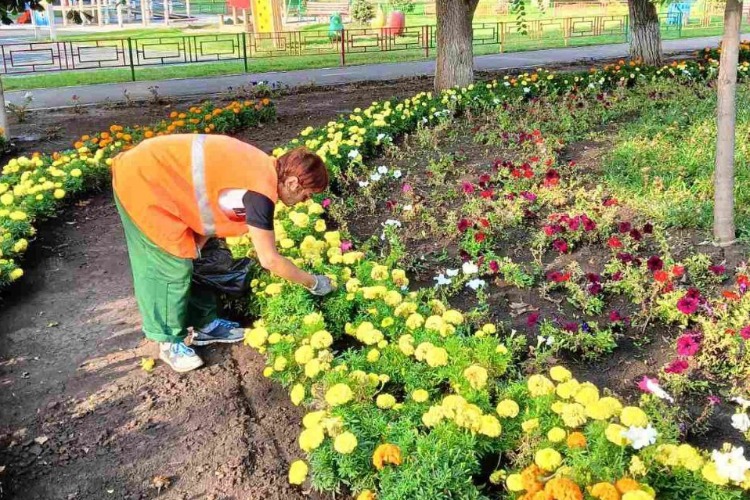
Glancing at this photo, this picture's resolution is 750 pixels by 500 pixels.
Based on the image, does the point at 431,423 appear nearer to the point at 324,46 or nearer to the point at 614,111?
the point at 614,111

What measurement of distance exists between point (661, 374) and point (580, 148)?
3.86 meters

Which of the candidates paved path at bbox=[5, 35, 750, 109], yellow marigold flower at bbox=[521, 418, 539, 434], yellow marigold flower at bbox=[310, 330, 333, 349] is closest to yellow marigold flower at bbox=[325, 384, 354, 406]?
yellow marigold flower at bbox=[310, 330, 333, 349]

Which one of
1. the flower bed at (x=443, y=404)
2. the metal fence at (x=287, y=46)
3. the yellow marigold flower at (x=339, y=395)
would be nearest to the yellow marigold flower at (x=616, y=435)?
the flower bed at (x=443, y=404)

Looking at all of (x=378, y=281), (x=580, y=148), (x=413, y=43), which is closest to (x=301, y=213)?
(x=378, y=281)

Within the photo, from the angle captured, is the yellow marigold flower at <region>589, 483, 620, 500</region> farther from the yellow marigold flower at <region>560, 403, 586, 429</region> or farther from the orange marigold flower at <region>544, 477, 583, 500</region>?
the yellow marigold flower at <region>560, 403, 586, 429</region>

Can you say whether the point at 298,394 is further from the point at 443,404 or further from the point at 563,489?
A: the point at 563,489

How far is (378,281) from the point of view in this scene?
363 centimetres

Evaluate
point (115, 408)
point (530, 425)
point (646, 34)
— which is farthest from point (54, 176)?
point (646, 34)

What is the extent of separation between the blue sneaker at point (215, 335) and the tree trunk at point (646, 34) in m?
10.4

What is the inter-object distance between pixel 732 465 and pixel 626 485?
301 mm

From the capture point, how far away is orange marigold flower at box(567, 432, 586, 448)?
224cm

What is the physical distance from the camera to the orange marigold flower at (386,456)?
230 centimetres

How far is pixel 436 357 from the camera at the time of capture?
9.19 feet

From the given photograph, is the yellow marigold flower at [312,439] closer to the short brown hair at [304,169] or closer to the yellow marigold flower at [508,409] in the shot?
the yellow marigold flower at [508,409]
